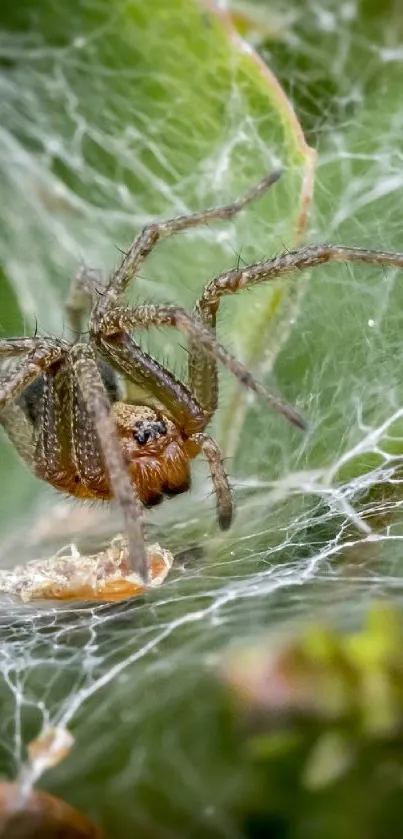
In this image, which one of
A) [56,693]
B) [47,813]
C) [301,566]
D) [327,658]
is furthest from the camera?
[301,566]

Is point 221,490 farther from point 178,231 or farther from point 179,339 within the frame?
point 178,231

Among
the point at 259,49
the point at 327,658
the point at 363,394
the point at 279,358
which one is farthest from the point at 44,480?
the point at 259,49

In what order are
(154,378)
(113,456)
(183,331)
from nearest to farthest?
(113,456) < (183,331) < (154,378)

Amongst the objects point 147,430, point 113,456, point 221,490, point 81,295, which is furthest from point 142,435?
point 81,295

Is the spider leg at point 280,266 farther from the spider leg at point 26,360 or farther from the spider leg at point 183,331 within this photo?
the spider leg at point 26,360

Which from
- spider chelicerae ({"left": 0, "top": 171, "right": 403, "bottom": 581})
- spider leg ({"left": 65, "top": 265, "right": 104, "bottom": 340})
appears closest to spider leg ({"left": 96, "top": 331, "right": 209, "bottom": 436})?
spider chelicerae ({"left": 0, "top": 171, "right": 403, "bottom": 581})

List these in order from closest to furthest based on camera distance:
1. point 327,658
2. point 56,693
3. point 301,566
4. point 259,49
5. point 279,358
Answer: point 327,658 → point 56,693 → point 301,566 → point 279,358 → point 259,49

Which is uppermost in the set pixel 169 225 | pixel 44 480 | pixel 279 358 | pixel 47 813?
pixel 169 225

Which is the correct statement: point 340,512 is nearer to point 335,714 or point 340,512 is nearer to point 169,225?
point 335,714
